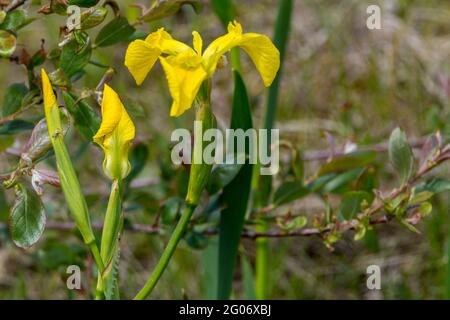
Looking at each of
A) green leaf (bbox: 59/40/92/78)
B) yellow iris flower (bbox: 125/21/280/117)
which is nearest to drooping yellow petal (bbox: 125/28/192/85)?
yellow iris flower (bbox: 125/21/280/117)

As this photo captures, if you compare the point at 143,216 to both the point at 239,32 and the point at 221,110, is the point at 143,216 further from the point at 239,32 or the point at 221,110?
the point at 239,32

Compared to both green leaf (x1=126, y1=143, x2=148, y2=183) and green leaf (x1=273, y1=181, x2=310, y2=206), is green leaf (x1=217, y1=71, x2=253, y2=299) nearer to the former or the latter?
green leaf (x1=273, y1=181, x2=310, y2=206)

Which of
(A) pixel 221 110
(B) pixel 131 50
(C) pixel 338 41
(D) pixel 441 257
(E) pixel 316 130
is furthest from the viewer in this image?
(C) pixel 338 41

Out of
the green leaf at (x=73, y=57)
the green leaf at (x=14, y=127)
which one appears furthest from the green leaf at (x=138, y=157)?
the green leaf at (x=73, y=57)

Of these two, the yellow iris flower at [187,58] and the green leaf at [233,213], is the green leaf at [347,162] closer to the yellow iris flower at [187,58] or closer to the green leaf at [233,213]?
the green leaf at [233,213]

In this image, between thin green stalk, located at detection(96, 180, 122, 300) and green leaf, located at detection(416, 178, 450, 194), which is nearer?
thin green stalk, located at detection(96, 180, 122, 300)
